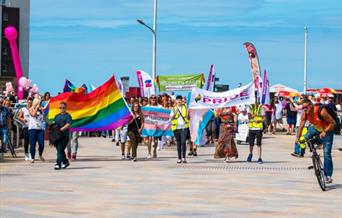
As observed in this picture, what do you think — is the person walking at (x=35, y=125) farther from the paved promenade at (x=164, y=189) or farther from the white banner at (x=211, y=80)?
A: the white banner at (x=211, y=80)

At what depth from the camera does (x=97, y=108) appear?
23.3 meters

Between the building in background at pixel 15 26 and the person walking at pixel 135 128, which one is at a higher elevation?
the building in background at pixel 15 26

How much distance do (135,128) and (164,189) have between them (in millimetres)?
7888

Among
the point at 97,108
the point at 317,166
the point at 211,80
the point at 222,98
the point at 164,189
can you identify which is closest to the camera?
the point at 164,189

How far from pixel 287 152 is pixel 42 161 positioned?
30.4 feet

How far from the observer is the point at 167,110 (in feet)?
80.8

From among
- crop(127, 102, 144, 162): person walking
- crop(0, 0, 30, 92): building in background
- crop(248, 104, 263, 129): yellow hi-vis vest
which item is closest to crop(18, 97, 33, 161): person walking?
crop(127, 102, 144, 162): person walking

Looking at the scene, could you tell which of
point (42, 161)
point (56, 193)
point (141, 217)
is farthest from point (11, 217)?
point (42, 161)

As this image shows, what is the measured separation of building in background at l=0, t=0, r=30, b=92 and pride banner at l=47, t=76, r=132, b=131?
76514mm

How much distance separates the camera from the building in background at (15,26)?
10204cm

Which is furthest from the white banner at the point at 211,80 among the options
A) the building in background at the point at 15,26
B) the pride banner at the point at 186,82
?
the building in background at the point at 15,26

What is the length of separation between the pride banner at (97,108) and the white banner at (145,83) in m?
14.2

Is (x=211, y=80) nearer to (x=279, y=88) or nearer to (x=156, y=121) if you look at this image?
(x=156, y=121)

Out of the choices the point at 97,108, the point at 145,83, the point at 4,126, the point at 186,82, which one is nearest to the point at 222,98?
the point at 97,108
